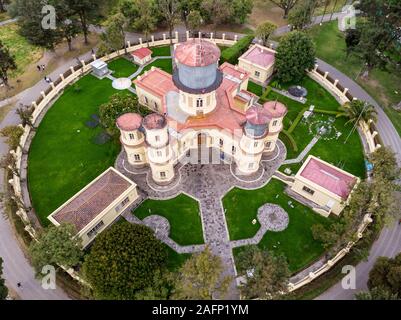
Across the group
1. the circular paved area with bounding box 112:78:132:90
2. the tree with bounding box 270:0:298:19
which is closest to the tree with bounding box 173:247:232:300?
the circular paved area with bounding box 112:78:132:90

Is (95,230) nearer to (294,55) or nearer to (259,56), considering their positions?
(259,56)

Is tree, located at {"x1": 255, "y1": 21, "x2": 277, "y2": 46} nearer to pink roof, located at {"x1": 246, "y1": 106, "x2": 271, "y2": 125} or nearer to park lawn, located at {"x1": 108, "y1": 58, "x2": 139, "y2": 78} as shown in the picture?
park lawn, located at {"x1": 108, "y1": 58, "x2": 139, "y2": 78}

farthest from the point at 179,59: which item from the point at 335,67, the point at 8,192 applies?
the point at 335,67

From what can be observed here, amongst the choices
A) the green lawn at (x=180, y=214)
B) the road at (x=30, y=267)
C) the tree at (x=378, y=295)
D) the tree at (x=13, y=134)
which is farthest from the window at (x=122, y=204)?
the tree at (x=378, y=295)

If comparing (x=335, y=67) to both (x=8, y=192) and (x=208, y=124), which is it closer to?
(x=208, y=124)

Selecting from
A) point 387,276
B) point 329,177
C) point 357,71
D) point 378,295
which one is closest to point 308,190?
point 329,177

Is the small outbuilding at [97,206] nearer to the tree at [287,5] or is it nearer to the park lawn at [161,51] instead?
the park lawn at [161,51]
